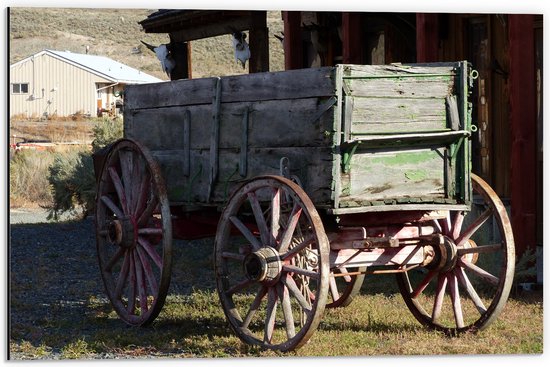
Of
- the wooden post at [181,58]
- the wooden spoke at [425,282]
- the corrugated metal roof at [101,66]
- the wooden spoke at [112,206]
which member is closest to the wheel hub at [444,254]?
the wooden spoke at [425,282]

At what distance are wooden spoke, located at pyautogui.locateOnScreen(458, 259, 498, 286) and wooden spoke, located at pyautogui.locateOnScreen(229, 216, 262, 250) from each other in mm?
1265

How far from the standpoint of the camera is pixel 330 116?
6348 mm

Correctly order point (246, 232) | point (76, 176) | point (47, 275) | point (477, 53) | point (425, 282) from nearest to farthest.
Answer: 1. point (246, 232)
2. point (425, 282)
3. point (47, 275)
4. point (477, 53)
5. point (76, 176)

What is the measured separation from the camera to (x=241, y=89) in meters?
6.91

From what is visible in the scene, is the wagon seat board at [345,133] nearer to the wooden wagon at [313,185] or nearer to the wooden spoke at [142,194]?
the wooden wagon at [313,185]

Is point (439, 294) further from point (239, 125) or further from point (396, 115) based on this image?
point (239, 125)

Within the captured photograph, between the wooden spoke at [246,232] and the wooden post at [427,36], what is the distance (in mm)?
3109

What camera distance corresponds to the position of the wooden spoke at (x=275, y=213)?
6387mm

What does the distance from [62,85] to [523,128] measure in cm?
361

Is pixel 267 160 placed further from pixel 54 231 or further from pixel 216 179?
pixel 54 231

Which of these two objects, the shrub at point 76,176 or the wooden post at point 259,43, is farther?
the shrub at point 76,176

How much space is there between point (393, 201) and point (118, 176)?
81.3 inches

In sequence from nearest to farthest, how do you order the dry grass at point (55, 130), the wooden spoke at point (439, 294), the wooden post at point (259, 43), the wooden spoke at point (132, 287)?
the wooden spoke at point (439, 294) < the wooden spoke at point (132, 287) < the dry grass at point (55, 130) < the wooden post at point (259, 43)

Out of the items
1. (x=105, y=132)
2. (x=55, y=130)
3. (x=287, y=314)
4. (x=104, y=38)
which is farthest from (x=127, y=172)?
(x=104, y=38)
